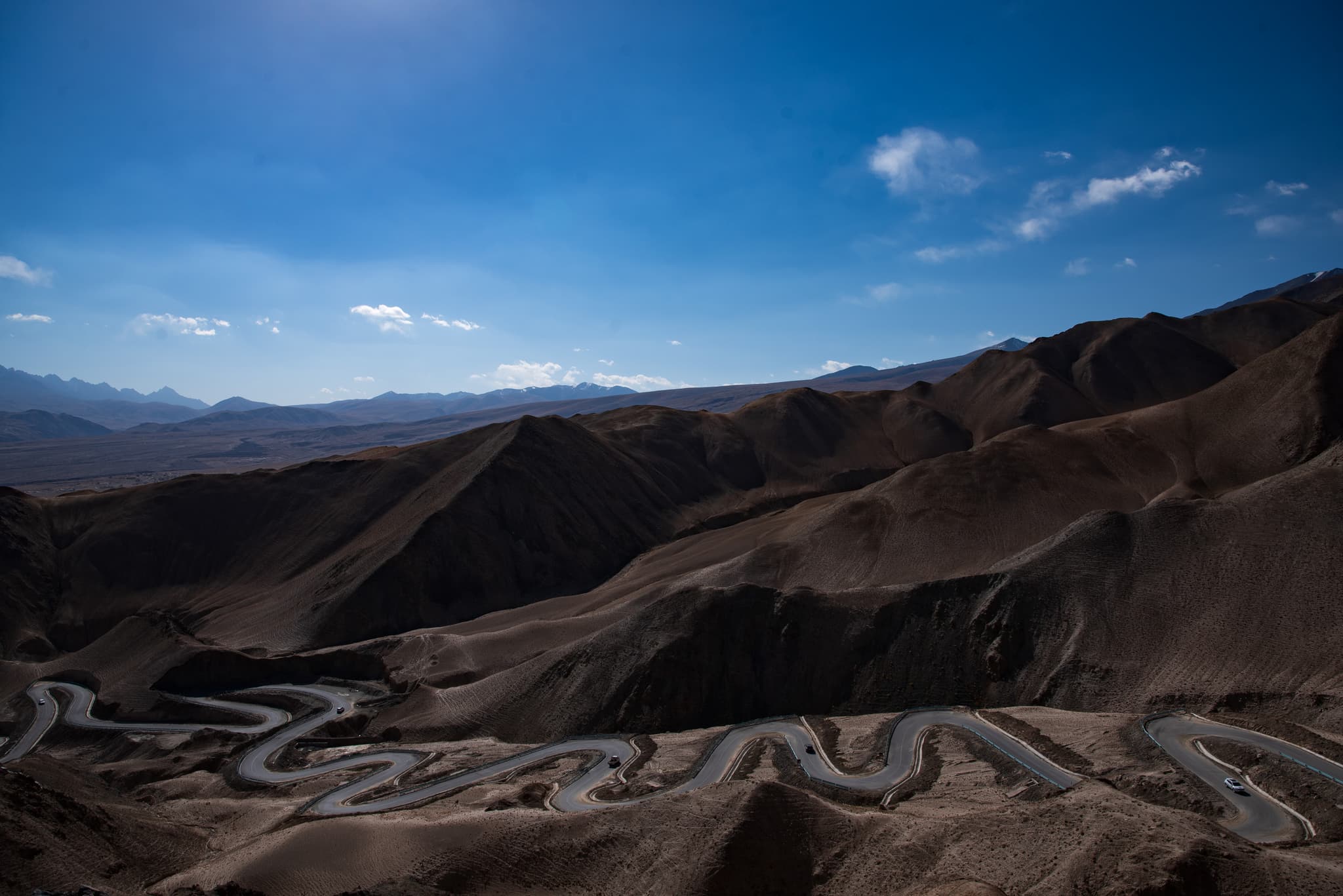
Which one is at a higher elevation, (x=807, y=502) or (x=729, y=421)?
(x=729, y=421)

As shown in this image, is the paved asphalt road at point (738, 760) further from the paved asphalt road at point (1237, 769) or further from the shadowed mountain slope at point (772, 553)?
the shadowed mountain slope at point (772, 553)

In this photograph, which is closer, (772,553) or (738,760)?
(738,760)

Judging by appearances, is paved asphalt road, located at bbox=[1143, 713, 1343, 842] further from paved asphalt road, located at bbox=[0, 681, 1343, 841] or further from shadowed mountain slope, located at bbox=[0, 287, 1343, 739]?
shadowed mountain slope, located at bbox=[0, 287, 1343, 739]

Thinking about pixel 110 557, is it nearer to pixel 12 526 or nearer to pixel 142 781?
pixel 12 526

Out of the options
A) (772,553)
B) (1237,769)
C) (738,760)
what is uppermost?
(772,553)

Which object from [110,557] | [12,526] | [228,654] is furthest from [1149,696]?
[12,526]

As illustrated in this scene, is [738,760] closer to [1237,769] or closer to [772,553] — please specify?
[1237,769]

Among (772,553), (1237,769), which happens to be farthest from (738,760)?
(772,553)
